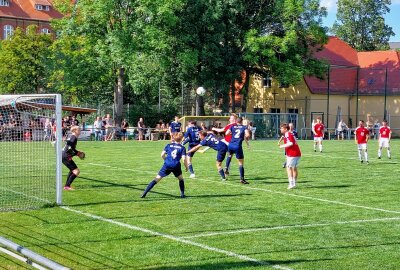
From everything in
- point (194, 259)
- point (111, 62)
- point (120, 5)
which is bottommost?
point (194, 259)

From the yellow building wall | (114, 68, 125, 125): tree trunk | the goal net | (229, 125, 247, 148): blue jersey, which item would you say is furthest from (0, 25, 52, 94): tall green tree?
(229, 125, 247, 148): blue jersey

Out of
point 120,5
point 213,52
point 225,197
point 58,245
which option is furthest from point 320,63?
point 58,245

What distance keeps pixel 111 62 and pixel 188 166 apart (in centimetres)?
3278

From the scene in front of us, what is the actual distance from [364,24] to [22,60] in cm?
4297

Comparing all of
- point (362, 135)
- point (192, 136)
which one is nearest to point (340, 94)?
point (362, 135)

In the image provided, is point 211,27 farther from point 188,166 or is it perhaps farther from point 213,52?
point 188,166

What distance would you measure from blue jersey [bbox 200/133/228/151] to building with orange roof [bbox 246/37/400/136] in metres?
38.1

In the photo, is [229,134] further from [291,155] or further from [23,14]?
[23,14]

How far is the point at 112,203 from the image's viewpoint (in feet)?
49.4

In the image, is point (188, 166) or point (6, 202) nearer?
point (6, 202)

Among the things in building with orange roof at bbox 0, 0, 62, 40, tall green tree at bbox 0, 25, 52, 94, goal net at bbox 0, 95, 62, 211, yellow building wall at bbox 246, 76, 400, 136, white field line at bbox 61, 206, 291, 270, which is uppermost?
building with orange roof at bbox 0, 0, 62, 40

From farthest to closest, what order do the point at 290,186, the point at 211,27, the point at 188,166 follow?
the point at 211,27 < the point at 188,166 < the point at 290,186

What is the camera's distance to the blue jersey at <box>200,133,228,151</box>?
2002cm

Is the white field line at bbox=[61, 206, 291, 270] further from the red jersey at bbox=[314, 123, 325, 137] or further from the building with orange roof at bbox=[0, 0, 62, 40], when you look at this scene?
the building with orange roof at bbox=[0, 0, 62, 40]
